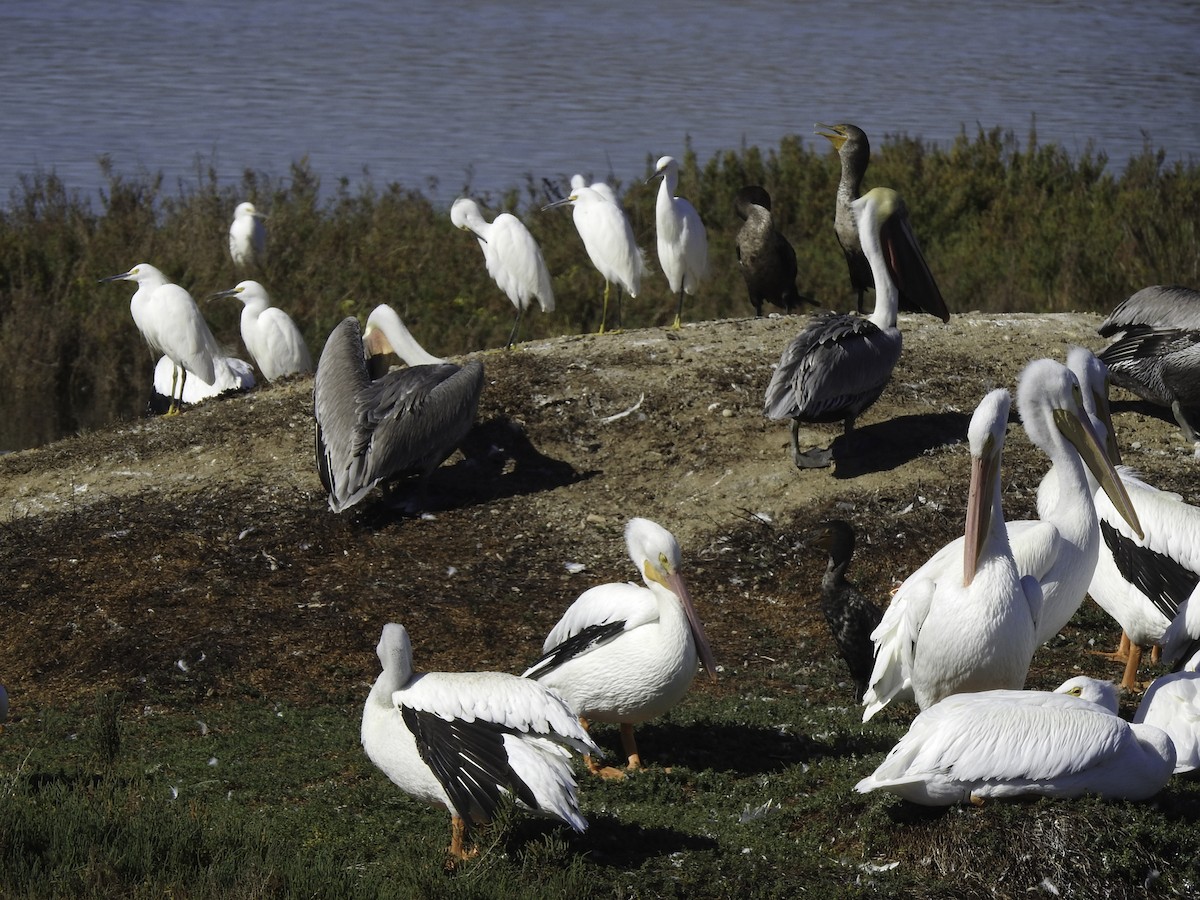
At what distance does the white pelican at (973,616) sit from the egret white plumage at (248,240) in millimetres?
10257

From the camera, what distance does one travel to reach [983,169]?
16.2 metres

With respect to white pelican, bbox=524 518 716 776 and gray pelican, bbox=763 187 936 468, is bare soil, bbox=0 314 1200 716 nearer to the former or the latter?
gray pelican, bbox=763 187 936 468

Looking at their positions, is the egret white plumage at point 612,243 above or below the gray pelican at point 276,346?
above

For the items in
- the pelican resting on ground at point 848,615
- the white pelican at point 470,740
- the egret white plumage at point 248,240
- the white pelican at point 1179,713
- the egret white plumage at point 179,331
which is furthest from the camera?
the egret white plumage at point 248,240

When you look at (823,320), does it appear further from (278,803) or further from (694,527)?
(278,803)

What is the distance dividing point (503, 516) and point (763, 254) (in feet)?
12.2

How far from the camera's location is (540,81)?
2627 centimetres

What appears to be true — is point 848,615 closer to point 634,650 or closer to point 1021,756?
point 634,650

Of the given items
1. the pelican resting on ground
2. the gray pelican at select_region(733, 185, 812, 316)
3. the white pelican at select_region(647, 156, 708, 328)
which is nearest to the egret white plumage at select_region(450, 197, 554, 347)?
the white pelican at select_region(647, 156, 708, 328)

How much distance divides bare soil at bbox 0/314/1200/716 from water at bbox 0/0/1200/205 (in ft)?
25.3

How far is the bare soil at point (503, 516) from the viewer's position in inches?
253

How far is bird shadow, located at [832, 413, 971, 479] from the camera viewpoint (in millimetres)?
8164

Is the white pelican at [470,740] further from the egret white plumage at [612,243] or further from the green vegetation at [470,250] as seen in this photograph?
the green vegetation at [470,250]

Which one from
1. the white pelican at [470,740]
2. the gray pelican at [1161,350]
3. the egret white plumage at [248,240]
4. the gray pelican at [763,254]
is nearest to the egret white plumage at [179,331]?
the egret white plumage at [248,240]
